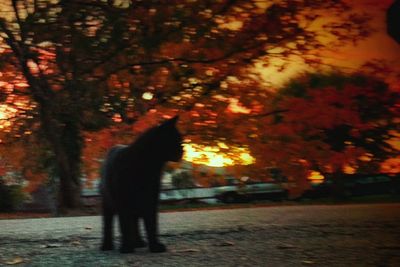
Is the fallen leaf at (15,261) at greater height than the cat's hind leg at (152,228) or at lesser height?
lesser

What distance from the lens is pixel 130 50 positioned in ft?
21.5

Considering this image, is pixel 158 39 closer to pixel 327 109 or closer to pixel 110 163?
pixel 110 163

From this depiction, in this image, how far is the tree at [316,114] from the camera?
36.8ft

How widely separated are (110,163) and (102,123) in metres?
7.39

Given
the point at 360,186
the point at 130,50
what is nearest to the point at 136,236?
the point at 130,50

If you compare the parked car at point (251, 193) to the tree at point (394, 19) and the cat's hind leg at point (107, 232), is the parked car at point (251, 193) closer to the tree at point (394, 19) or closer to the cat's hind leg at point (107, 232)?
the cat's hind leg at point (107, 232)

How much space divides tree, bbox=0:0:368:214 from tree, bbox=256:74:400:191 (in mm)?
1436

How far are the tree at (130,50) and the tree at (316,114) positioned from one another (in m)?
1.44

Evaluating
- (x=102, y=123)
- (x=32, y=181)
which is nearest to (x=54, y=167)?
(x=32, y=181)

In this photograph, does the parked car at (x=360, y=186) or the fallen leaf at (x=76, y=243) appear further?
the parked car at (x=360, y=186)

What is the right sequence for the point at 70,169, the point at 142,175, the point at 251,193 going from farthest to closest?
the point at 251,193, the point at 70,169, the point at 142,175

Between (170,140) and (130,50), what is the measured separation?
2134 millimetres

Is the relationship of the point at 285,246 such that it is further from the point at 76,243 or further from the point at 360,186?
the point at 360,186

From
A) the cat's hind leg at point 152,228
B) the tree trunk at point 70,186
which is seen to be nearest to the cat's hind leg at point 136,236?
the cat's hind leg at point 152,228
